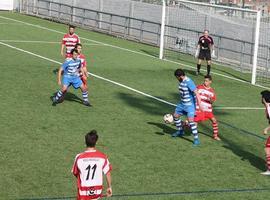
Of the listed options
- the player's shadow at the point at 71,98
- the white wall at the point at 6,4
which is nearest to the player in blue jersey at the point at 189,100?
the player's shadow at the point at 71,98

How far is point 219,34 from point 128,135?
19.6 meters

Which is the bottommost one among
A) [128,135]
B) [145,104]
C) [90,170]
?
[128,135]

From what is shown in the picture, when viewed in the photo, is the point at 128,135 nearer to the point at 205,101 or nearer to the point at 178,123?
the point at 178,123

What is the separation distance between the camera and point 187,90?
15.3m

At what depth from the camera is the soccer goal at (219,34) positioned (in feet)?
100.0

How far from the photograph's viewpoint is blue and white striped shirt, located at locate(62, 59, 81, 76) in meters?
18.4

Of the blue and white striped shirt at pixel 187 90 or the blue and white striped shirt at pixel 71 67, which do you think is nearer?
the blue and white striped shirt at pixel 187 90

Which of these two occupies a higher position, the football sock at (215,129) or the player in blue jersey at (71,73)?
the player in blue jersey at (71,73)

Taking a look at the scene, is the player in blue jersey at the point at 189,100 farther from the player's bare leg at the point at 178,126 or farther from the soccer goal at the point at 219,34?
the soccer goal at the point at 219,34

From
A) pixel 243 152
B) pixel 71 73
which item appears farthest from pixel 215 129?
pixel 71 73

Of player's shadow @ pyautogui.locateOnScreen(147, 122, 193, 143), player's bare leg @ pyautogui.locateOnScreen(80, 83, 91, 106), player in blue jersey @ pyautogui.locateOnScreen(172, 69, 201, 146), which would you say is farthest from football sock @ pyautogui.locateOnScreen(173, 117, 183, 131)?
player's bare leg @ pyautogui.locateOnScreen(80, 83, 91, 106)

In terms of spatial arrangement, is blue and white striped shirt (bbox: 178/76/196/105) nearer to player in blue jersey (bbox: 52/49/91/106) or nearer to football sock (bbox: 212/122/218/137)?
football sock (bbox: 212/122/218/137)

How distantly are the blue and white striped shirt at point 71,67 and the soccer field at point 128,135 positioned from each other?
106 cm

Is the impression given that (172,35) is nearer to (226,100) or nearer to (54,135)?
(226,100)
